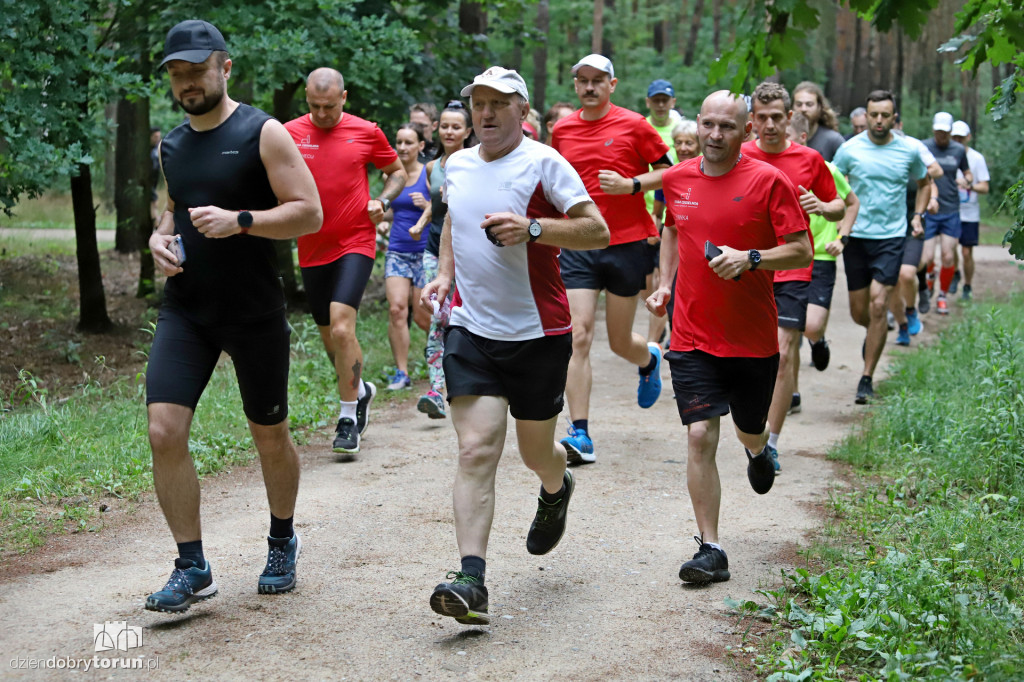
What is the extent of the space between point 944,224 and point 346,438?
1054 centimetres

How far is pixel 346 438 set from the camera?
7949 mm

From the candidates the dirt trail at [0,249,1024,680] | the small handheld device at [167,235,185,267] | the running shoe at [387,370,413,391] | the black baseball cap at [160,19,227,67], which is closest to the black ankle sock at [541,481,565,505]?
the dirt trail at [0,249,1024,680]

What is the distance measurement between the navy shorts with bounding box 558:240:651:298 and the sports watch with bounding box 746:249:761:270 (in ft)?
8.02

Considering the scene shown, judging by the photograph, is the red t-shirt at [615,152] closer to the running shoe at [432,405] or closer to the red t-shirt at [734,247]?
the running shoe at [432,405]

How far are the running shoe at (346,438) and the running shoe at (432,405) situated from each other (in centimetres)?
95

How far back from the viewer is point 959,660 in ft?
13.4

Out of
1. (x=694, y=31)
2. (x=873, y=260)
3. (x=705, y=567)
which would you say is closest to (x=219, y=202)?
(x=705, y=567)

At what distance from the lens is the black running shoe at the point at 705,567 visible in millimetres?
5359

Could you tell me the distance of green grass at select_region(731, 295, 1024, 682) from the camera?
4273 mm

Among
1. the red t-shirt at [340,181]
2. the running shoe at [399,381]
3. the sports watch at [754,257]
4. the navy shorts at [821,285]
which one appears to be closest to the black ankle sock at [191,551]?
the sports watch at [754,257]

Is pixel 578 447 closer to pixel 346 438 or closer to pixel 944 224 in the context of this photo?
pixel 346 438

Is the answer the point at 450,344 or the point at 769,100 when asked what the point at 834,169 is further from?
the point at 450,344

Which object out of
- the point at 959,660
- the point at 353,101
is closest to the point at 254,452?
the point at 959,660

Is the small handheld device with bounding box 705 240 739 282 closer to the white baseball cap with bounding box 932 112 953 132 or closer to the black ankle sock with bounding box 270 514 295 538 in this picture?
the black ankle sock with bounding box 270 514 295 538
